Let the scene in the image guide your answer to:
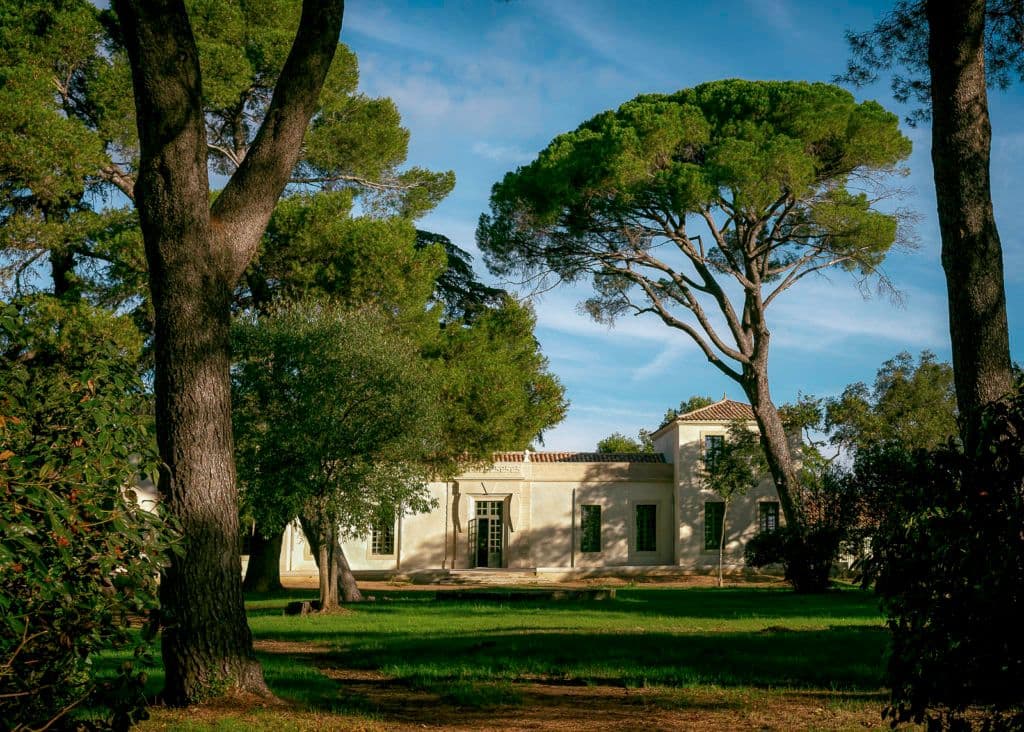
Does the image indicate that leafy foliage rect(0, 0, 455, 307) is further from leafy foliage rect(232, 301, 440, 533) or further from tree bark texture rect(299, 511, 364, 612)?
tree bark texture rect(299, 511, 364, 612)

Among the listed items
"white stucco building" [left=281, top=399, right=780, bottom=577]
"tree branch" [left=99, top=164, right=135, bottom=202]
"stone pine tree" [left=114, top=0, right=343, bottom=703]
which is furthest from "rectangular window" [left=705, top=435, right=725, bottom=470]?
"stone pine tree" [left=114, top=0, right=343, bottom=703]

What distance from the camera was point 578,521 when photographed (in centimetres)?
3164

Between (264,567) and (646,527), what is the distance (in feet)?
45.4

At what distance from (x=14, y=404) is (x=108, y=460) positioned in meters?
0.42

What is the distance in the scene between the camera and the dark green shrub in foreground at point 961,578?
3.19 metres

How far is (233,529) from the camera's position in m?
5.96

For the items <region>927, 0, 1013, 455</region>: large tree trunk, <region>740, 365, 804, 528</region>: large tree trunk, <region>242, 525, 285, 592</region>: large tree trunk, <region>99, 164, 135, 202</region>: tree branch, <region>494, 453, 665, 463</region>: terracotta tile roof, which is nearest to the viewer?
<region>927, 0, 1013, 455</region>: large tree trunk

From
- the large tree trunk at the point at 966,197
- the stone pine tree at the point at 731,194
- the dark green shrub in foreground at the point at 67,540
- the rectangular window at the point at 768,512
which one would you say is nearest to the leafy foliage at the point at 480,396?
the stone pine tree at the point at 731,194

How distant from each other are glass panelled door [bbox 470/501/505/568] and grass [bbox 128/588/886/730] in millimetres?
17290

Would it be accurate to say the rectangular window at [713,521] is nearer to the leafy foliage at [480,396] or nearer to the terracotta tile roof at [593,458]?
the terracotta tile roof at [593,458]

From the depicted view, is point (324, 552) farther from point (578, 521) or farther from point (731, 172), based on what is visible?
point (578, 521)

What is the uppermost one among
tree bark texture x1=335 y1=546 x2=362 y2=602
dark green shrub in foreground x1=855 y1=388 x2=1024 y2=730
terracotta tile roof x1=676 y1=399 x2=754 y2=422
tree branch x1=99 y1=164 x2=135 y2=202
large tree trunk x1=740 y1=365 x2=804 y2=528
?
tree branch x1=99 y1=164 x2=135 y2=202

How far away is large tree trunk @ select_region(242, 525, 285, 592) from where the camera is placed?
75.7ft

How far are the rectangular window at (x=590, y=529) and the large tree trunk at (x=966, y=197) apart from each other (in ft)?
84.9
